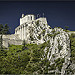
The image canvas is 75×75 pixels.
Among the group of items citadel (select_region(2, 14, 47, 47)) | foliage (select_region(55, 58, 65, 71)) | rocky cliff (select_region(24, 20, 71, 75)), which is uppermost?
citadel (select_region(2, 14, 47, 47))

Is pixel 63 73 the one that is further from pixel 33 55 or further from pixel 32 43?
pixel 32 43

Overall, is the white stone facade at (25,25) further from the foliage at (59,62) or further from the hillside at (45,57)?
the foliage at (59,62)

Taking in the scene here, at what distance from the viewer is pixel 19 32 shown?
84.1 metres

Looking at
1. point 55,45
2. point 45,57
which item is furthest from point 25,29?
point 45,57

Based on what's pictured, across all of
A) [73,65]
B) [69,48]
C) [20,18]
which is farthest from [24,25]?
[73,65]

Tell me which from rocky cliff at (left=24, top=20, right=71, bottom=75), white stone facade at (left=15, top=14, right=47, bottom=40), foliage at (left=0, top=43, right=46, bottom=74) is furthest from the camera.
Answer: white stone facade at (left=15, top=14, right=47, bottom=40)

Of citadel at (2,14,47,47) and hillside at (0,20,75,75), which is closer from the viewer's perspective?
hillside at (0,20,75,75)

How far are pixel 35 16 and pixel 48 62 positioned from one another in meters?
35.0

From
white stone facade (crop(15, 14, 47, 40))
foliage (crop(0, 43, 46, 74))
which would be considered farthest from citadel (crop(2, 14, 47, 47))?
foliage (crop(0, 43, 46, 74))

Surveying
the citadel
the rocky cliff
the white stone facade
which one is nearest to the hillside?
the rocky cliff

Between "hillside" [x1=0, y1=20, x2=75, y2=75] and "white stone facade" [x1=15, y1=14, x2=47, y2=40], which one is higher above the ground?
"white stone facade" [x1=15, y1=14, x2=47, y2=40]

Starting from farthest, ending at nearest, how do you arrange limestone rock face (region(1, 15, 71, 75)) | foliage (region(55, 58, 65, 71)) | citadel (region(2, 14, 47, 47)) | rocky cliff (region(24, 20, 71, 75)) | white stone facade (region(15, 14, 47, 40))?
white stone facade (region(15, 14, 47, 40))
citadel (region(2, 14, 47, 47))
limestone rock face (region(1, 15, 71, 75))
rocky cliff (region(24, 20, 71, 75))
foliage (region(55, 58, 65, 71))

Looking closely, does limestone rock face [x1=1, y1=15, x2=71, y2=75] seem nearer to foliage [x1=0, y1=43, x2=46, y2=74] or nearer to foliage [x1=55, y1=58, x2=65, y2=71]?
foliage [x1=55, y1=58, x2=65, y2=71]

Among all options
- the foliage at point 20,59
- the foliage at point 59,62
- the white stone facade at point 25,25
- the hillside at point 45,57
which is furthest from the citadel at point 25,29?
the foliage at point 59,62
